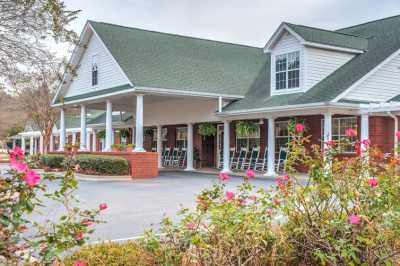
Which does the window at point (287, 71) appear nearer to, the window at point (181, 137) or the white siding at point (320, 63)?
the white siding at point (320, 63)

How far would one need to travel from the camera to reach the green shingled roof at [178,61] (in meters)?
20.4

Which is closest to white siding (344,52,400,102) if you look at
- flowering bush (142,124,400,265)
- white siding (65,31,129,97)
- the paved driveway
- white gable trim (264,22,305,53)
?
white gable trim (264,22,305,53)

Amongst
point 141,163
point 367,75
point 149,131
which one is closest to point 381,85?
point 367,75

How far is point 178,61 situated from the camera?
2270 centimetres

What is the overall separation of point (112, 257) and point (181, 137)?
918 inches

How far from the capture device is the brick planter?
1897 centimetres

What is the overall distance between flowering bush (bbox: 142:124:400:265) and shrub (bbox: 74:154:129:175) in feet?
46.4

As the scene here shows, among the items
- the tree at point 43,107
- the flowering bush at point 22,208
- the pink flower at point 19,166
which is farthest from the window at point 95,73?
the pink flower at point 19,166

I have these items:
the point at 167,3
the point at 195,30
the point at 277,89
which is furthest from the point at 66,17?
the point at 195,30

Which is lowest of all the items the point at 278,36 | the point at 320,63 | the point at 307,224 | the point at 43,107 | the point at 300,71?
the point at 307,224

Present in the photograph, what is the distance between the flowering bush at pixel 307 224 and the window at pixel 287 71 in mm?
14335

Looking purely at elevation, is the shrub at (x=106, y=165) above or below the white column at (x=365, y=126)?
below

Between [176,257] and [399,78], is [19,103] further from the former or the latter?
[176,257]

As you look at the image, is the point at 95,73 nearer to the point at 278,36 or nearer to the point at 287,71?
the point at 278,36
